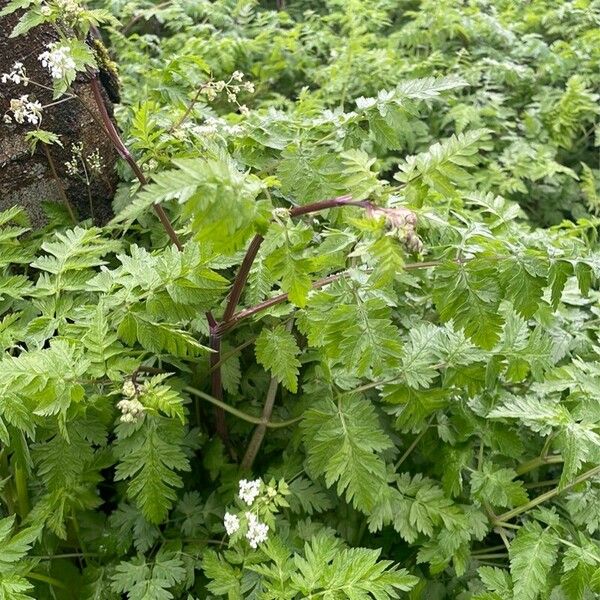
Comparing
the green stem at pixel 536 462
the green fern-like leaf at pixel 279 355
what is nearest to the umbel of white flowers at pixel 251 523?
the green fern-like leaf at pixel 279 355

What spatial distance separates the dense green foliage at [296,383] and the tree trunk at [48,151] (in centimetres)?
10

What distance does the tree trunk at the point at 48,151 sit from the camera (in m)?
2.11

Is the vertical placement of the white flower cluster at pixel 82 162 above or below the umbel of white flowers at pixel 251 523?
above

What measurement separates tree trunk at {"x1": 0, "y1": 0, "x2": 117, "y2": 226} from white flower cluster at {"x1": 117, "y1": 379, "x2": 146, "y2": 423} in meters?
0.96

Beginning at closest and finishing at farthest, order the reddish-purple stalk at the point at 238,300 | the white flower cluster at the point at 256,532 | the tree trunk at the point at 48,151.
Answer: the reddish-purple stalk at the point at 238,300
the white flower cluster at the point at 256,532
the tree trunk at the point at 48,151

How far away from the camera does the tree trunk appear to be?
2105mm

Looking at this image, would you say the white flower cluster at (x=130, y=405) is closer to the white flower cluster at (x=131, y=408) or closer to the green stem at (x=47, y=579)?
the white flower cluster at (x=131, y=408)

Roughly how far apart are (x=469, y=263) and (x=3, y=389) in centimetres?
114

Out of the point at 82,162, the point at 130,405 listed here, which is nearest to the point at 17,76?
the point at 82,162

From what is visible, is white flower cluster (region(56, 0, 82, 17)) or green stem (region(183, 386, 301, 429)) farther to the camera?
green stem (region(183, 386, 301, 429))

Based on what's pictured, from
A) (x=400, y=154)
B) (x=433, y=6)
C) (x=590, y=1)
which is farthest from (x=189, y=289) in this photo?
(x=590, y=1)

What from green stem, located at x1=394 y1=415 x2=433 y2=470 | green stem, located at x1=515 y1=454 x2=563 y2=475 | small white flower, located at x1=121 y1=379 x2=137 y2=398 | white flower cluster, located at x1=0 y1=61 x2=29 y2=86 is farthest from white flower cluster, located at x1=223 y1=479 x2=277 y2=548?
white flower cluster, located at x1=0 y1=61 x2=29 y2=86

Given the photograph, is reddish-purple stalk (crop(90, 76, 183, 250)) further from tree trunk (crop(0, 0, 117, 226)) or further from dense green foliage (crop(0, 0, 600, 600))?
tree trunk (crop(0, 0, 117, 226))

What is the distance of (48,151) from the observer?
2.21 m
